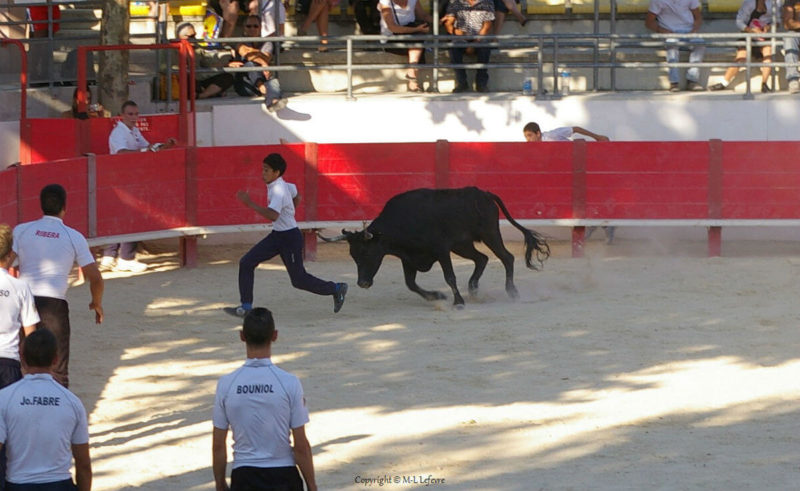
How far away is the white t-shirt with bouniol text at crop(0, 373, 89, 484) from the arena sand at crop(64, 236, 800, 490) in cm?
211

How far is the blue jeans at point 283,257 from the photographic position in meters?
11.9

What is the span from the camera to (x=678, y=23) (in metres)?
18.4

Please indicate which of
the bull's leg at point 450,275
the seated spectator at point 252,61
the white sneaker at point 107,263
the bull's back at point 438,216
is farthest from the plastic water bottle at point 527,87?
the bull's leg at point 450,275

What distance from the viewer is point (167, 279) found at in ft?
47.3

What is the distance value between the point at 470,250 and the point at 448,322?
908mm

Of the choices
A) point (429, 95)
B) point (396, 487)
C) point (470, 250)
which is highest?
point (429, 95)

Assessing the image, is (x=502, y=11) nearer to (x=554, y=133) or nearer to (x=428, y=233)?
(x=554, y=133)

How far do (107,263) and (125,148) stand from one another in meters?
1.13

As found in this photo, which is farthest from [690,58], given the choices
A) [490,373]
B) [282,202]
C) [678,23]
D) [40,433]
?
[40,433]

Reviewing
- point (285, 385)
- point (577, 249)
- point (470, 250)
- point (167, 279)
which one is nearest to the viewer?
point (285, 385)

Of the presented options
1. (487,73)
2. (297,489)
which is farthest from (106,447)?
(487,73)

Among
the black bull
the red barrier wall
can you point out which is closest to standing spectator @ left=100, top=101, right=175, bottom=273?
the red barrier wall

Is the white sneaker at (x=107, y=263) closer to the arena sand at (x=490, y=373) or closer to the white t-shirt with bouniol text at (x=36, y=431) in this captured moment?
the arena sand at (x=490, y=373)

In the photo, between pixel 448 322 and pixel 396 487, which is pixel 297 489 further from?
pixel 448 322
